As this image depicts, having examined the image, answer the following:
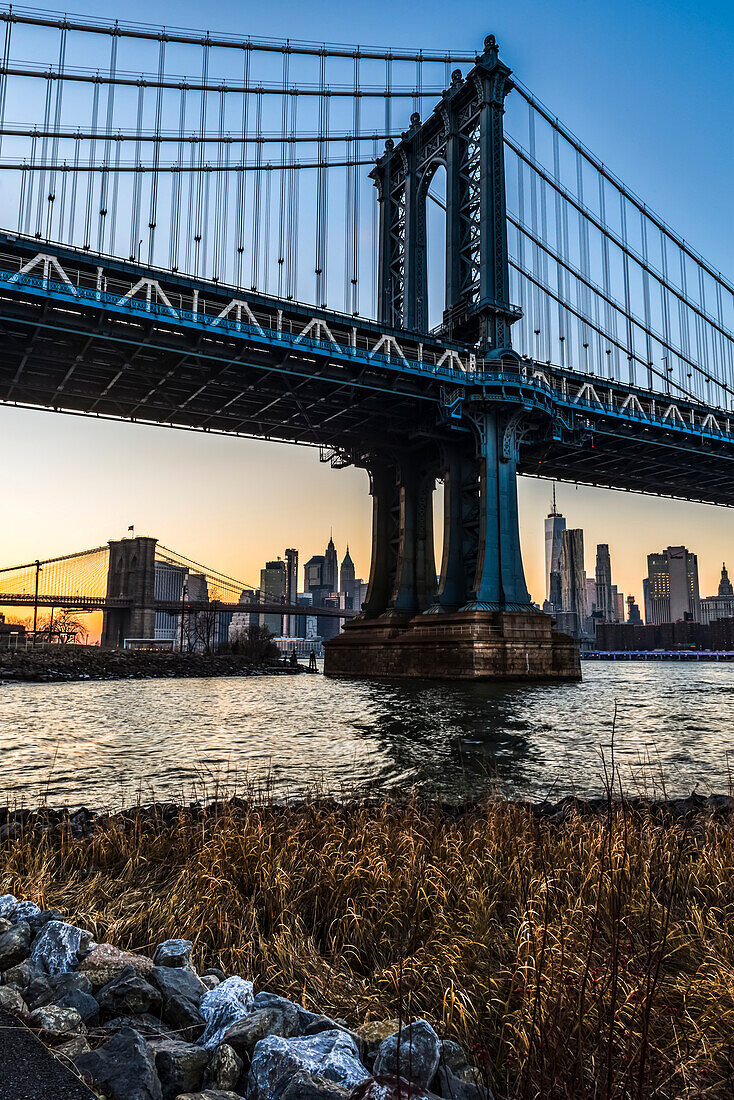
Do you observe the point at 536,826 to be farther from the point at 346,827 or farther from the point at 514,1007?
the point at 514,1007

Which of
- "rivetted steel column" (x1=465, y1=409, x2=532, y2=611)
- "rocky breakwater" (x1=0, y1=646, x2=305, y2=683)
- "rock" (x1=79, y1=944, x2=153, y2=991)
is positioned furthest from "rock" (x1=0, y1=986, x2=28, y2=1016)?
"rocky breakwater" (x1=0, y1=646, x2=305, y2=683)

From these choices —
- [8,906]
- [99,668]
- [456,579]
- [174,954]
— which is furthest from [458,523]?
[174,954]

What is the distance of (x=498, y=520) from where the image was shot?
47.9m

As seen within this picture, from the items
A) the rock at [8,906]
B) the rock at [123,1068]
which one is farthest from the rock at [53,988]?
the rock at [8,906]

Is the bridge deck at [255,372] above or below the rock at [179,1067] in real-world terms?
above

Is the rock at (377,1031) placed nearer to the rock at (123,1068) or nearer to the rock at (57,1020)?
the rock at (123,1068)

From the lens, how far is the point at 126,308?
3894 centimetres

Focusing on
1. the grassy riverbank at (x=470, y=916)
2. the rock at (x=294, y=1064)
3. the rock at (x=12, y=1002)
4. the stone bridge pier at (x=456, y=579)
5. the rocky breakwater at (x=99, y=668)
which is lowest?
the rocky breakwater at (x=99, y=668)

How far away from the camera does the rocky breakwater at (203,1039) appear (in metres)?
2.80

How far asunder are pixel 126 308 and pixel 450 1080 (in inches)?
1615

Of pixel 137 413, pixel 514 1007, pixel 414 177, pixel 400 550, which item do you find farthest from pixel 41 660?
pixel 514 1007

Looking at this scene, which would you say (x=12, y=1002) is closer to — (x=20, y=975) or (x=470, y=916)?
(x=20, y=975)

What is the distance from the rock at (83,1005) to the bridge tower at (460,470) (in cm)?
→ 3984

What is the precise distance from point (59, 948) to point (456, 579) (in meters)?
46.4
